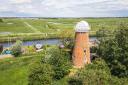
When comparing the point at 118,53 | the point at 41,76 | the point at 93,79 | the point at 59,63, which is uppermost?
the point at 118,53

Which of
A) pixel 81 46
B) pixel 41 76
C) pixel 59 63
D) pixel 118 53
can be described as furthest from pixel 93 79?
pixel 81 46

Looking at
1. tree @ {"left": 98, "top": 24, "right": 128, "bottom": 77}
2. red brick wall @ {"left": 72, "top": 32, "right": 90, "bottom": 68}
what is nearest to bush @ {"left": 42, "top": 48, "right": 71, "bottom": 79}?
red brick wall @ {"left": 72, "top": 32, "right": 90, "bottom": 68}

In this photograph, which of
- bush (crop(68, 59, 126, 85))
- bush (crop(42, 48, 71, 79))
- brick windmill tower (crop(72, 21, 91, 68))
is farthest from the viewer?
brick windmill tower (crop(72, 21, 91, 68))

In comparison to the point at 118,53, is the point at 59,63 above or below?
below

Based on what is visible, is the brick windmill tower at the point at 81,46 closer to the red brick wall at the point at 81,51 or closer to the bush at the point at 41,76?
the red brick wall at the point at 81,51

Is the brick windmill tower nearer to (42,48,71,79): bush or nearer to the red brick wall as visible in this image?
the red brick wall

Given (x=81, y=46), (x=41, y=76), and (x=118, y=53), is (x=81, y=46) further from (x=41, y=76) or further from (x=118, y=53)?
(x=41, y=76)

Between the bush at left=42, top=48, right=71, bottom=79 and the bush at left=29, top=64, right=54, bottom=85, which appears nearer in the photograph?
the bush at left=29, top=64, right=54, bottom=85

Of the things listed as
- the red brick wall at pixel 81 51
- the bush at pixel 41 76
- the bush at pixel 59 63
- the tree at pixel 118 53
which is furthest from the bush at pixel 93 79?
the red brick wall at pixel 81 51

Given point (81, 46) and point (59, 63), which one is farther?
point (81, 46)
